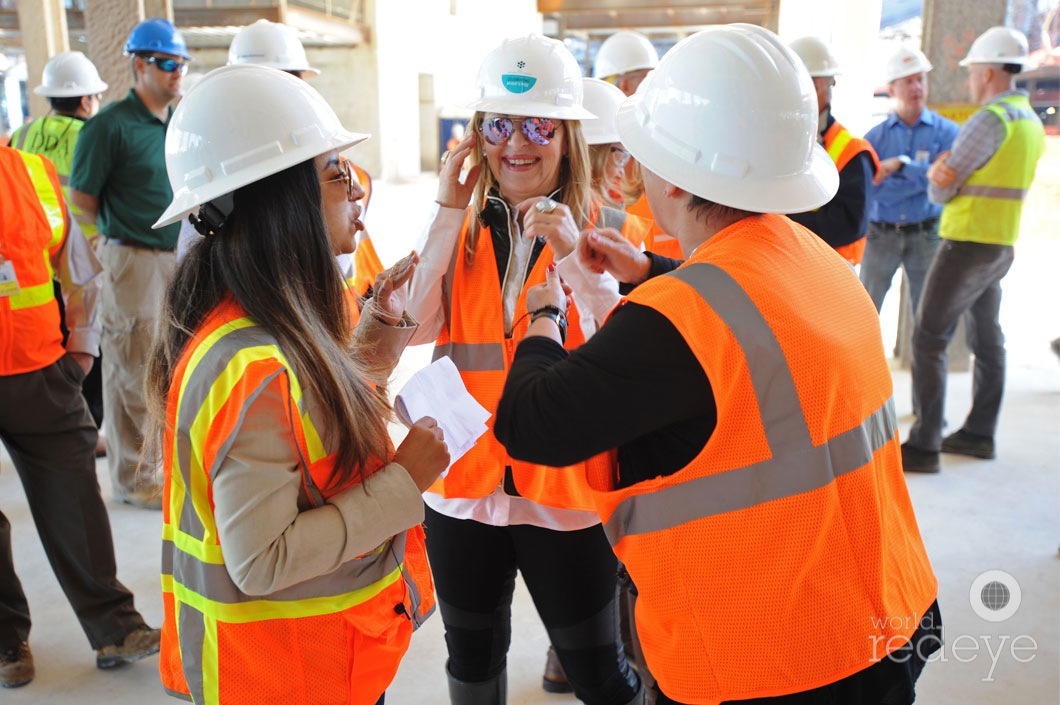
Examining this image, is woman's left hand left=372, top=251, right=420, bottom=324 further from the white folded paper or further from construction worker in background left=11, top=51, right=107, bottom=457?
construction worker in background left=11, top=51, right=107, bottom=457

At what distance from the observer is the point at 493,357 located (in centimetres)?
238

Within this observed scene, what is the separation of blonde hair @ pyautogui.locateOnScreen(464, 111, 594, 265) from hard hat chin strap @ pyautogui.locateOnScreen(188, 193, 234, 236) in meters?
1.00

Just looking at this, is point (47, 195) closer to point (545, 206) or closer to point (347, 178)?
point (347, 178)

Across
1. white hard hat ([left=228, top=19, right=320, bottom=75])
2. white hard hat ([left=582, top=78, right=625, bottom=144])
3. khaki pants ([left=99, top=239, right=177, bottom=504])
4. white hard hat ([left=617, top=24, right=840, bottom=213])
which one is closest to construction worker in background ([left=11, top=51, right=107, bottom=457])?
khaki pants ([left=99, top=239, right=177, bottom=504])

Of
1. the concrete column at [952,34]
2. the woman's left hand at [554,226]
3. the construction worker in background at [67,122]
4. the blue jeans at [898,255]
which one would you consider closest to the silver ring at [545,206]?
the woman's left hand at [554,226]

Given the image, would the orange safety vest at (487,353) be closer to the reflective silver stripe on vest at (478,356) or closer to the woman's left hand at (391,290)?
the reflective silver stripe on vest at (478,356)

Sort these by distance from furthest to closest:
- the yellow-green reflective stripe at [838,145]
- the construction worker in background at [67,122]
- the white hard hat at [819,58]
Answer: the construction worker in background at [67,122] < the white hard hat at [819,58] < the yellow-green reflective stripe at [838,145]

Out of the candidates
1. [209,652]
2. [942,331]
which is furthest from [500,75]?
[942,331]

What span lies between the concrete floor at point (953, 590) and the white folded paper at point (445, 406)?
162cm

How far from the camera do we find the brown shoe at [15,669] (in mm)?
3238

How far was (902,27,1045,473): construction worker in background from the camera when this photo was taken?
201 inches

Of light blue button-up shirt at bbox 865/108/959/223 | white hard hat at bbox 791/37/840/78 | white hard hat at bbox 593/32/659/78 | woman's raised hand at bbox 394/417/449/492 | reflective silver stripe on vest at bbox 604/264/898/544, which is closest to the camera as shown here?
reflective silver stripe on vest at bbox 604/264/898/544

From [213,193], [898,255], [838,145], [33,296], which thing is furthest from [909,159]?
[213,193]

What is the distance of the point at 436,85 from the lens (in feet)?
82.7
